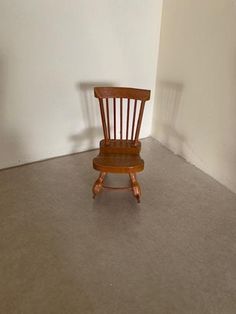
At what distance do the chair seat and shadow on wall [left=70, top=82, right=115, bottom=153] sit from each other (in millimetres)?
725

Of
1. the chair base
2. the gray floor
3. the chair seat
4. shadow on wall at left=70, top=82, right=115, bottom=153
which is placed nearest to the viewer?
the gray floor

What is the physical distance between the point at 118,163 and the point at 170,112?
109 cm

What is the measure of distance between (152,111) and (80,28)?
1119 mm

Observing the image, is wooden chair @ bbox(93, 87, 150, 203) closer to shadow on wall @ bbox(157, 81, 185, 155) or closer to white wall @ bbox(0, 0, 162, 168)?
white wall @ bbox(0, 0, 162, 168)

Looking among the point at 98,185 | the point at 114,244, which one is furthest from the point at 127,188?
the point at 114,244

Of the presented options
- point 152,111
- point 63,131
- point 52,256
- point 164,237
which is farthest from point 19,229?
point 152,111

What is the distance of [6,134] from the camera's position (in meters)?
2.44

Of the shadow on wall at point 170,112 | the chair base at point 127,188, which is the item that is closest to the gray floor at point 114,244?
the chair base at point 127,188

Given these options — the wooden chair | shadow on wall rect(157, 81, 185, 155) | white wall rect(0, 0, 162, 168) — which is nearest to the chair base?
the wooden chair

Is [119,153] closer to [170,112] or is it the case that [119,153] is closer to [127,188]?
[127,188]

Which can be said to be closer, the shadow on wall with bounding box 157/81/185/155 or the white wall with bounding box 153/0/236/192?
the white wall with bounding box 153/0/236/192

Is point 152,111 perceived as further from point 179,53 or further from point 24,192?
point 24,192

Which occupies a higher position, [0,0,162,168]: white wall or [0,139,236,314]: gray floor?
[0,0,162,168]: white wall

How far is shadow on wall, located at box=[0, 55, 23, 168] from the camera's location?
2256 millimetres
